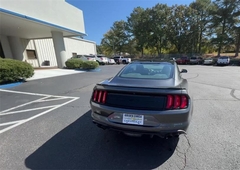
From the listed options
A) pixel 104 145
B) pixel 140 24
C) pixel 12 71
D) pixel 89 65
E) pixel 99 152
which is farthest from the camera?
pixel 140 24

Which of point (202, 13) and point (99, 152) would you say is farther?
point (202, 13)

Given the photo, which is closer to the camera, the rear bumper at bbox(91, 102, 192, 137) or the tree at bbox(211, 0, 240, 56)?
the rear bumper at bbox(91, 102, 192, 137)

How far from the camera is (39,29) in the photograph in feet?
45.6

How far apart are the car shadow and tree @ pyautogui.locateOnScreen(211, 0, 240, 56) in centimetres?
3653

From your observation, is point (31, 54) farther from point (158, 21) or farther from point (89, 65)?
point (158, 21)

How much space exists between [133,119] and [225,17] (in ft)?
124

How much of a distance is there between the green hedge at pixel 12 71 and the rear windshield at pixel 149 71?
7.60 m

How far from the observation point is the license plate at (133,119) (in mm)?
2340

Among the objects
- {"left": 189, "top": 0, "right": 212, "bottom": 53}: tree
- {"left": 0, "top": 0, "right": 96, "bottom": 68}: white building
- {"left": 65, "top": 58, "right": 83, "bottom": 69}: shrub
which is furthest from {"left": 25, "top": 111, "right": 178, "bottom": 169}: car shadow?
{"left": 189, "top": 0, "right": 212, "bottom": 53}: tree

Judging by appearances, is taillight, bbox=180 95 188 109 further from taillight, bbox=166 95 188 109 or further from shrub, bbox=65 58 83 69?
shrub, bbox=65 58 83 69

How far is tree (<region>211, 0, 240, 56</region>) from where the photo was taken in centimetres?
2894

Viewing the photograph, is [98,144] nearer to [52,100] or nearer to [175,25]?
[52,100]

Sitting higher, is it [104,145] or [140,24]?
[140,24]

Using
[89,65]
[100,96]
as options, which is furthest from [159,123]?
[89,65]
